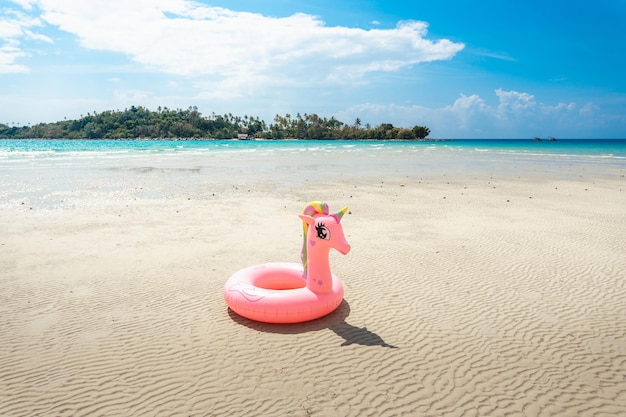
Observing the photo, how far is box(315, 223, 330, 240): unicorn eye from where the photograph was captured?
20.2 ft

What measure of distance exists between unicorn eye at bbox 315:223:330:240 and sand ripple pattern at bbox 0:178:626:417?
143 cm

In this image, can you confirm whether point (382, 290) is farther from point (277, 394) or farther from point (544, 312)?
point (277, 394)

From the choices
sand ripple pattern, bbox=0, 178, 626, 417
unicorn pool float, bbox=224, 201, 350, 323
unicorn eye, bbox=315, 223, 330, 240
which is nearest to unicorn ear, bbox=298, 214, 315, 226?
unicorn pool float, bbox=224, 201, 350, 323

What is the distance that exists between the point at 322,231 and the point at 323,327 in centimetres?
156

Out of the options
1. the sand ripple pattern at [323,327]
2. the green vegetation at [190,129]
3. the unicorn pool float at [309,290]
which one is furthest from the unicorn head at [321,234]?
the green vegetation at [190,129]

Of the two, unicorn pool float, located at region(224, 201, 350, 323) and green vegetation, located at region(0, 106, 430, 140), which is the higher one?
green vegetation, located at region(0, 106, 430, 140)

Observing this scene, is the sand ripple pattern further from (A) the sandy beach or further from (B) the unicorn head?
(B) the unicorn head

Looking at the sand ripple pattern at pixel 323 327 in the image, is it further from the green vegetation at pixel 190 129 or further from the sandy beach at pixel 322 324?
the green vegetation at pixel 190 129

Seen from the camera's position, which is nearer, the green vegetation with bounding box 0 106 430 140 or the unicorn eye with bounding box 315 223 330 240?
the unicorn eye with bounding box 315 223 330 240

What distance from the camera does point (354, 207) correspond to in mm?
15039

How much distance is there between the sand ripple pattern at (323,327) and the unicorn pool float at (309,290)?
26cm

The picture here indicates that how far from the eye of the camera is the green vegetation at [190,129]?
147125mm

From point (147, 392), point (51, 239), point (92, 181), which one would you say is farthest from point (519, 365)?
point (92, 181)

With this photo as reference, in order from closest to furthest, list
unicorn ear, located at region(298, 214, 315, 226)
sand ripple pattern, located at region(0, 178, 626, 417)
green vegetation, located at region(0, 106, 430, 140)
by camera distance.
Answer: sand ripple pattern, located at region(0, 178, 626, 417) → unicorn ear, located at region(298, 214, 315, 226) → green vegetation, located at region(0, 106, 430, 140)
